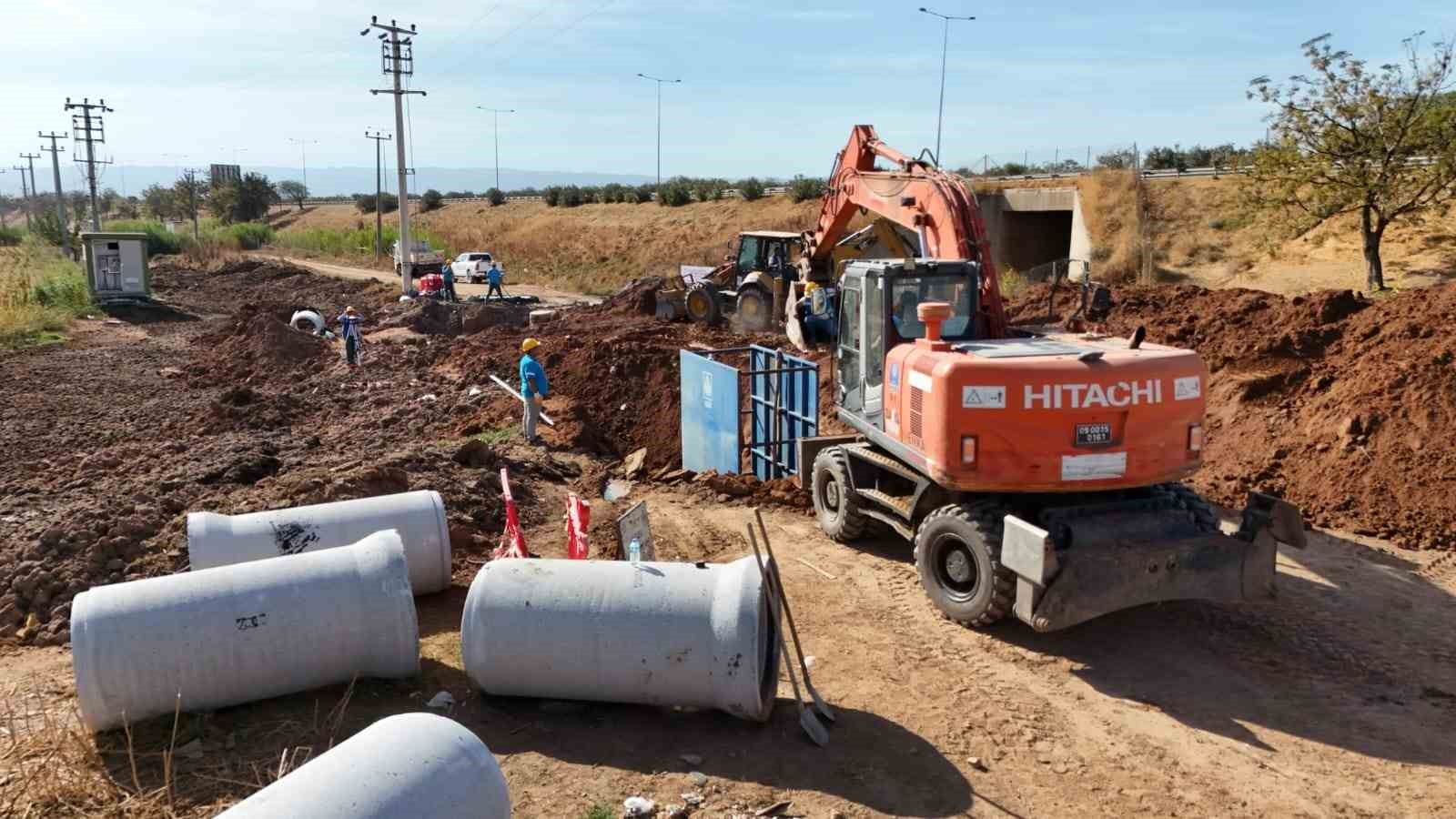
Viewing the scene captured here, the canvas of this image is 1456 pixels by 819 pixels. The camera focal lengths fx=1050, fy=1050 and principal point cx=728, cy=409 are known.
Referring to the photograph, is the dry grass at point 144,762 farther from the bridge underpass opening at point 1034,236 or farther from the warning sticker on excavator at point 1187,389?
the bridge underpass opening at point 1034,236

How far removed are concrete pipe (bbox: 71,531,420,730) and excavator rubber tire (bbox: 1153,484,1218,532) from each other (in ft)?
19.6

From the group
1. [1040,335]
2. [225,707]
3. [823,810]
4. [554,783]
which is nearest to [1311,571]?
[1040,335]

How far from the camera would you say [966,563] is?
825cm

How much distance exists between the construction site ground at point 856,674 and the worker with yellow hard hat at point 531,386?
1.57 feet

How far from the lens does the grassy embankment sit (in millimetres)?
28844

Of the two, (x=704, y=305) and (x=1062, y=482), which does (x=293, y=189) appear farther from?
(x=1062, y=482)

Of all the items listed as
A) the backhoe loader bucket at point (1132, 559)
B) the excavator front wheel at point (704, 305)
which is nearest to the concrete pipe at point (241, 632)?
the backhoe loader bucket at point (1132, 559)

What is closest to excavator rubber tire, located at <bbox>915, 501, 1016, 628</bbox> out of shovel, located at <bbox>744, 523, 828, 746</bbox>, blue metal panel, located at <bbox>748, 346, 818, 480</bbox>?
shovel, located at <bbox>744, 523, 828, 746</bbox>

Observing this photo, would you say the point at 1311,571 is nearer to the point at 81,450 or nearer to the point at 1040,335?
the point at 1040,335

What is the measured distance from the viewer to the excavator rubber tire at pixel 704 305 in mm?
24312

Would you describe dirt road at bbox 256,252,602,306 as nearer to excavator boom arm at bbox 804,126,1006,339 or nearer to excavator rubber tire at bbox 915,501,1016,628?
excavator boom arm at bbox 804,126,1006,339

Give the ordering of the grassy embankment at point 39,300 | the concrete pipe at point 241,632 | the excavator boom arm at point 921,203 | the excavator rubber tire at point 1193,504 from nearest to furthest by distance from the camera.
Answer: the concrete pipe at point 241,632 → the excavator rubber tire at point 1193,504 → the excavator boom arm at point 921,203 → the grassy embankment at point 39,300

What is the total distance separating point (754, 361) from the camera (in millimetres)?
13328

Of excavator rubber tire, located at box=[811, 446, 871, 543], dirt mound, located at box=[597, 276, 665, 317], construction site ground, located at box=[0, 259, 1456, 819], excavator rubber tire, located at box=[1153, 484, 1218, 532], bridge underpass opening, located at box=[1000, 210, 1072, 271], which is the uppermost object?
bridge underpass opening, located at box=[1000, 210, 1072, 271]
